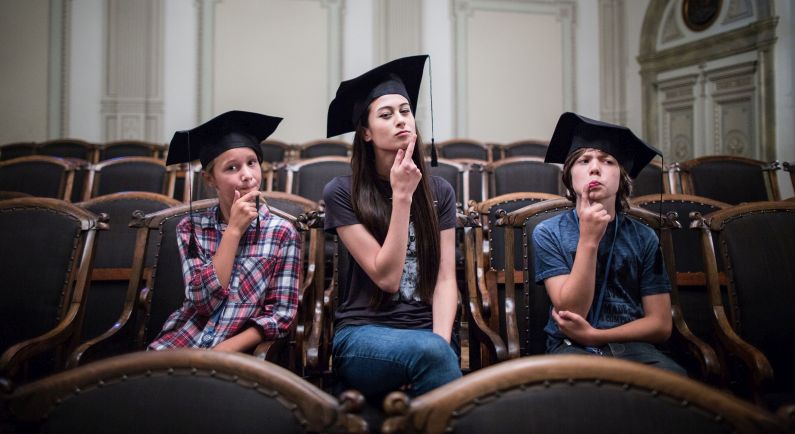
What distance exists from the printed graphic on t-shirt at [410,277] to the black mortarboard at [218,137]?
55cm

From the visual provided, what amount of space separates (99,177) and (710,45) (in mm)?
6428

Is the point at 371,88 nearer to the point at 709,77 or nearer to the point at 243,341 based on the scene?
the point at 243,341

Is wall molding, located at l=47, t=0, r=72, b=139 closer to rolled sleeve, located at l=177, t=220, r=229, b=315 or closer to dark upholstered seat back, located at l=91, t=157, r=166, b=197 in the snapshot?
dark upholstered seat back, located at l=91, t=157, r=166, b=197

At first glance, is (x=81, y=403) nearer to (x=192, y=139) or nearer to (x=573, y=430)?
(x=573, y=430)

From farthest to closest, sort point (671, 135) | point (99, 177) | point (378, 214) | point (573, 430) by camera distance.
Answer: point (671, 135), point (99, 177), point (378, 214), point (573, 430)

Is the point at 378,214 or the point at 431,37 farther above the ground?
the point at 431,37

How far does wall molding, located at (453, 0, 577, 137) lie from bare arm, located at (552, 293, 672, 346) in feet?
19.0

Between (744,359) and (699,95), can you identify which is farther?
(699,95)

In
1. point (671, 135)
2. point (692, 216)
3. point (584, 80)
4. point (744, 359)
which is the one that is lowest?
point (744, 359)

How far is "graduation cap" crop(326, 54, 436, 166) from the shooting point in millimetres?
1603

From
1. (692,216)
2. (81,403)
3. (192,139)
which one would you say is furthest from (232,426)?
(692,216)

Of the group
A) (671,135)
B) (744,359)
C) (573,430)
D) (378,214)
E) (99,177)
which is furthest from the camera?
(671,135)

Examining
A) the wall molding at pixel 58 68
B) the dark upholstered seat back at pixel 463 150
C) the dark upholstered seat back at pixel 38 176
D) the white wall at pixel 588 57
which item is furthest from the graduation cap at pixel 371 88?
the white wall at pixel 588 57

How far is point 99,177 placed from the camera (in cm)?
378
